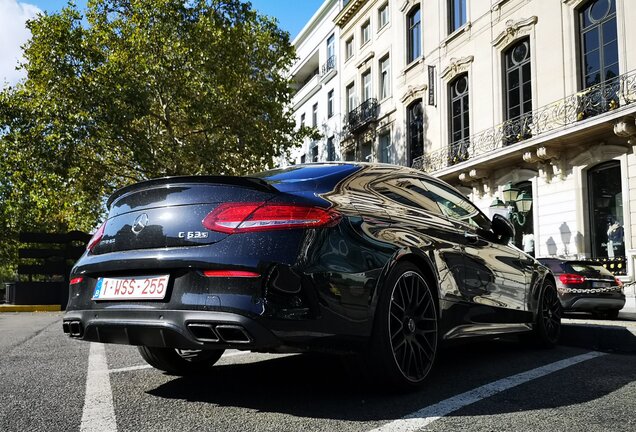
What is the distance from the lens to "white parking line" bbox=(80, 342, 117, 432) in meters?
2.72

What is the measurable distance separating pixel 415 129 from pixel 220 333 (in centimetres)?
2395

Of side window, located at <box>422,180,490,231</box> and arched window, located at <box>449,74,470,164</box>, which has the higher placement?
arched window, located at <box>449,74,470,164</box>

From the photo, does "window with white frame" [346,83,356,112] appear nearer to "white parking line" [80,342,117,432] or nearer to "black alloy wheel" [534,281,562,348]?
"black alloy wheel" [534,281,562,348]

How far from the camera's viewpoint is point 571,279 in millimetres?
11367

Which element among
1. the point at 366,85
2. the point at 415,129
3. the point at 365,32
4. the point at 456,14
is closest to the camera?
the point at 456,14

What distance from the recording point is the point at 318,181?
11.1 ft

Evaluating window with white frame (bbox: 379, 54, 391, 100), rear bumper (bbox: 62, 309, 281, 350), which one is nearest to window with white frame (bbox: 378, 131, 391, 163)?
window with white frame (bbox: 379, 54, 391, 100)

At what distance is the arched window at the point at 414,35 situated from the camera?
84.9ft

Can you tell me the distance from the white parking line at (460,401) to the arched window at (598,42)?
14.6 metres

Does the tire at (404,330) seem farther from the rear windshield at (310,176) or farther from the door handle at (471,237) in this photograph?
the door handle at (471,237)

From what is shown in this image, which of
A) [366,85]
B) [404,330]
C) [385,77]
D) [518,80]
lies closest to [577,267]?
[404,330]

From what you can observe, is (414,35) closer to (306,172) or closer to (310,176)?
(306,172)

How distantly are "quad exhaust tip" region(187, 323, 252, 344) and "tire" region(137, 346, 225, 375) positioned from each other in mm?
1145

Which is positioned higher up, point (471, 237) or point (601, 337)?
point (471, 237)
